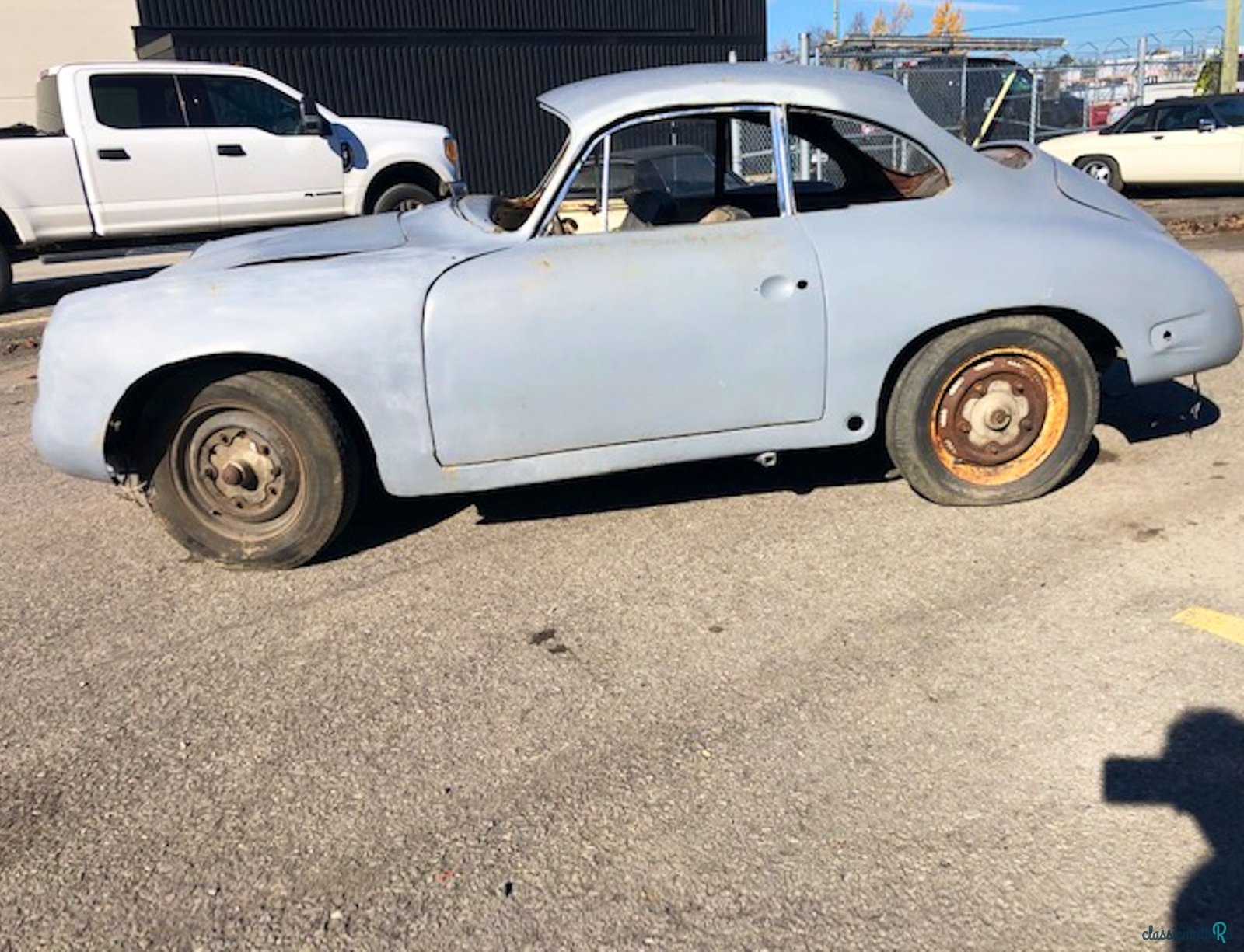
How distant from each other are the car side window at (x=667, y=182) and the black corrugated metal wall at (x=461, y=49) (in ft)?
43.9

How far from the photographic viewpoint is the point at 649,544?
3.99 m

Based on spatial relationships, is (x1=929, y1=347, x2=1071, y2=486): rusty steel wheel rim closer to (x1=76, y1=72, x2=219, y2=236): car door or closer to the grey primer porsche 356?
the grey primer porsche 356

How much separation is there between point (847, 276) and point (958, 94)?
586 inches

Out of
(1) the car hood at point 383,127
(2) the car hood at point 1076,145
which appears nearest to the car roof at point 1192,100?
(2) the car hood at point 1076,145

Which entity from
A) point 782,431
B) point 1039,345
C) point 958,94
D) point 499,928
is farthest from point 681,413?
point 958,94

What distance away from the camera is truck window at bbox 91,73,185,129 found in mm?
9820

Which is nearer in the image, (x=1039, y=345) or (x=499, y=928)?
(x=499, y=928)

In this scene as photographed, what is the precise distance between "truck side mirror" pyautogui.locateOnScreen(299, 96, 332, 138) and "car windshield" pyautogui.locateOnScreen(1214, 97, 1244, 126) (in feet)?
38.2

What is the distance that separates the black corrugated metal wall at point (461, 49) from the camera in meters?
17.1

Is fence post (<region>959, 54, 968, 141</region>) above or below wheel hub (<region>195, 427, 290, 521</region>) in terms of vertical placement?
above

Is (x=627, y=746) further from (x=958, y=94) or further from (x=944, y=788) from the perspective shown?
(x=958, y=94)

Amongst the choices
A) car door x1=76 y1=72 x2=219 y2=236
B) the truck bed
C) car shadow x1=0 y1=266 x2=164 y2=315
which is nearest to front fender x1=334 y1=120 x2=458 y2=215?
car door x1=76 y1=72 x2=219 y2=236

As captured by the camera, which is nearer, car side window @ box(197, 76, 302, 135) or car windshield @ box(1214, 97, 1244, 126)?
car side window @ box(197, 76, 302, 135)

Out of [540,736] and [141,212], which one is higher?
[141,212]
